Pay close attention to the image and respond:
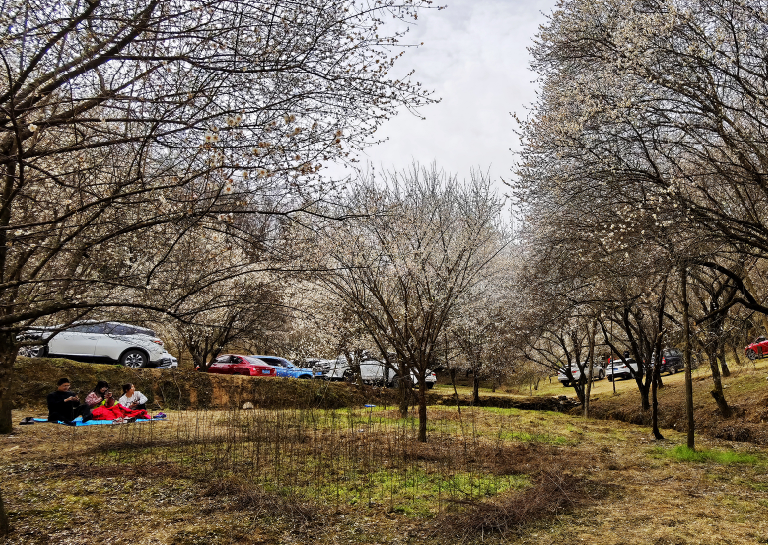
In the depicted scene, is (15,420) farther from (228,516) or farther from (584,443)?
(584,443)

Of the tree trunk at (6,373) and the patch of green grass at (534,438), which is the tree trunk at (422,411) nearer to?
the patch of green grass at (534,438)

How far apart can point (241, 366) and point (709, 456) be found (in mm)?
16233

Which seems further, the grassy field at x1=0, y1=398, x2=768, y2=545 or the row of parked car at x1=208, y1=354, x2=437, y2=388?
the row of parked car at x1=208, y1=354, x2=437, y2=388

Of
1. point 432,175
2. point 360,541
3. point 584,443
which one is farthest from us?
point 432,175

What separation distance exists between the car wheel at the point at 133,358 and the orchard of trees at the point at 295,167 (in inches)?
280

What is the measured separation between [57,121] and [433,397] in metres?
17.4

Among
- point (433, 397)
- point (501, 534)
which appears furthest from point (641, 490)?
point (433, 397)

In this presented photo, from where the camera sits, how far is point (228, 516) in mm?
5469

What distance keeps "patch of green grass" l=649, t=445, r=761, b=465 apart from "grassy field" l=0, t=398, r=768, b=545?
1.3 inches

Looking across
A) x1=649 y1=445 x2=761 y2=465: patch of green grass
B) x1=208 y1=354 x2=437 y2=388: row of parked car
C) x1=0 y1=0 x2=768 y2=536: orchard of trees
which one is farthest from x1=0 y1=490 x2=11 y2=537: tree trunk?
x1=208 y1=354 x2=437 y2=388: row of parked car

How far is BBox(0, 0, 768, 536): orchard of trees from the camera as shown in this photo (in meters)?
3.91

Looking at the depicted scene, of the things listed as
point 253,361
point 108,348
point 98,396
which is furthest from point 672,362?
point 98,396

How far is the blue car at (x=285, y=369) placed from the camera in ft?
70.4

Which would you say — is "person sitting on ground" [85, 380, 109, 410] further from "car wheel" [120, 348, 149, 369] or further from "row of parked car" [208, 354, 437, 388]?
"row of parked car" [208, 354, 437, 388]
